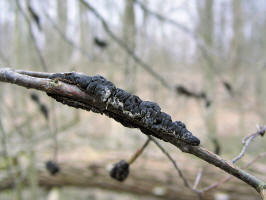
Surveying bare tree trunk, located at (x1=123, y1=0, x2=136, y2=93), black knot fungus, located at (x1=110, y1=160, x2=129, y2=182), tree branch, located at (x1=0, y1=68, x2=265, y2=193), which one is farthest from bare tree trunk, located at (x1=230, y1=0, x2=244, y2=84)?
tree branch, located at (x1=0, y1=68, x2=265, y2=193)

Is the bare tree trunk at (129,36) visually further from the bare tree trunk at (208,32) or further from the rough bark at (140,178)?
the bare tree trunk at (208,32)

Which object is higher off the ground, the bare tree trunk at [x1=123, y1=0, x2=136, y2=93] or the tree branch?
the bare tree trunk at [x1=123, y1=0, x2=136, y2=93]

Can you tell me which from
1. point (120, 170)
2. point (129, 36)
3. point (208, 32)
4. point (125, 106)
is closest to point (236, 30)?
point (208, 32)

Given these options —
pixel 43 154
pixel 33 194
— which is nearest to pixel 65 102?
pixel 33 194

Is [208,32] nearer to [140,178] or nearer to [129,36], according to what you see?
[129,36]

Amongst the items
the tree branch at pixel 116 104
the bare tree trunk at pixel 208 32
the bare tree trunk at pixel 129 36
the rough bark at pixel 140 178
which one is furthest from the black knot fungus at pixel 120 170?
the bare tree trunk at pixel 208 32

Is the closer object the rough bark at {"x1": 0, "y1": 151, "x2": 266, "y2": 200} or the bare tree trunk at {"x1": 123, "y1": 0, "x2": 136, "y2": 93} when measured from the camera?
the bare tree trunk at {"x1": 123, "y1": 0, "x2": 136, "y2": 93}

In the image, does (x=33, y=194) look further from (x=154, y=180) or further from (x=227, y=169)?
(x=227, y=169)

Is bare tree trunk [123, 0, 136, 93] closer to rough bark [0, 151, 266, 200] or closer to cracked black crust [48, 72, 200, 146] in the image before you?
rough bark [0, 151, 266, 200]
